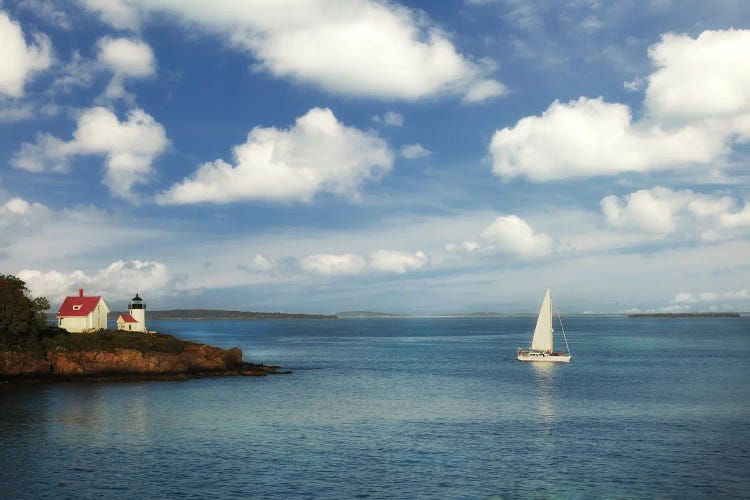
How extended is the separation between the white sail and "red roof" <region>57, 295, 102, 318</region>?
8397 cm

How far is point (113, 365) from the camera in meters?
92.6

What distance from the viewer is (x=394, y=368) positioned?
11588 centimetres

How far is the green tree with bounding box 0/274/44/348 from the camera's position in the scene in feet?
294

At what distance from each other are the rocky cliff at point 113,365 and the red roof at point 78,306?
18.8m

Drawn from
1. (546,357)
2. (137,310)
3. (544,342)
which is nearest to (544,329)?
(544,342)

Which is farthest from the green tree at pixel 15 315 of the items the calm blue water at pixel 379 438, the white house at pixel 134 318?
the white house at pixel 134 318

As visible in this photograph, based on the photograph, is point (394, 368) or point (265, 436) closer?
point (265, 436)

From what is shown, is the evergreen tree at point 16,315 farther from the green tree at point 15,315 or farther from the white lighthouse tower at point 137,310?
the white lighthouse tower at point 137,310

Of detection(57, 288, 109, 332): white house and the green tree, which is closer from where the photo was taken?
the green tree

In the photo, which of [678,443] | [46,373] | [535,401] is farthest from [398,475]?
[46,373]

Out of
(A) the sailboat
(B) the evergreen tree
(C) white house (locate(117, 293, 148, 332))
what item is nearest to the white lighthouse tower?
(C) white house (locate(117, 293, 148, 332))

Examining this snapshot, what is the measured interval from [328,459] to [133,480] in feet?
43.3

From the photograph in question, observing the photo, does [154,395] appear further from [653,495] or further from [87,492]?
[653,495]

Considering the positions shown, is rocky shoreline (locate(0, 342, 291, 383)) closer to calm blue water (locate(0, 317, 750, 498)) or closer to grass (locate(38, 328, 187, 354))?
grass (locate(38, 328, 187, 354))
